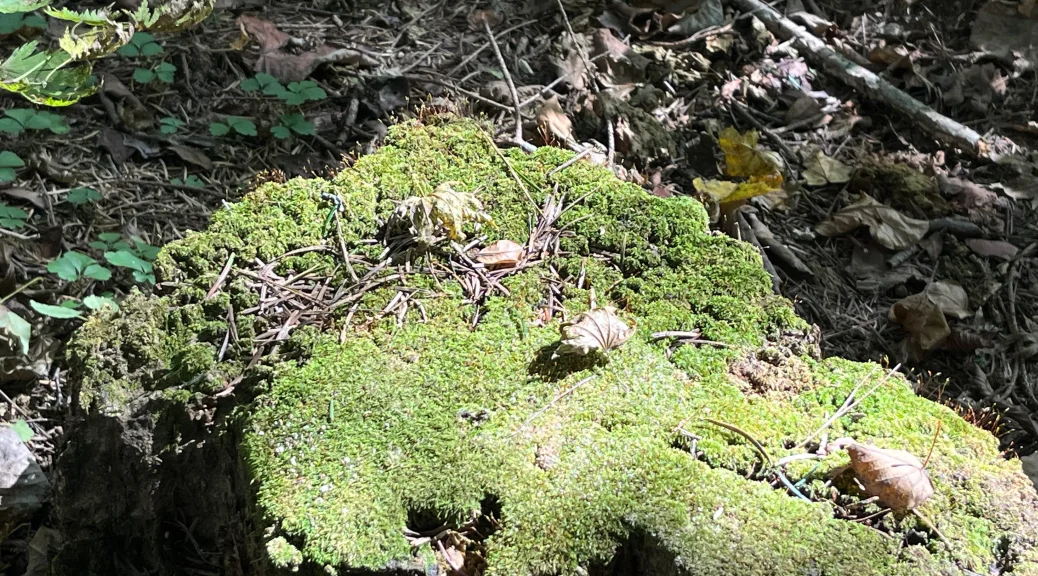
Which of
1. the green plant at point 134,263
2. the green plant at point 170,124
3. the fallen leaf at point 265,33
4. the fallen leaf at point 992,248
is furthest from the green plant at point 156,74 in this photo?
the fallen leaf at point 992,248

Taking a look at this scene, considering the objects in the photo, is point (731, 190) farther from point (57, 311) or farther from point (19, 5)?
point (57, 311)

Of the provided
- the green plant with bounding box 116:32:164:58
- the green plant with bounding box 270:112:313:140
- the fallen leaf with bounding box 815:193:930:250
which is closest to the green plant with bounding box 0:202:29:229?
the green plant with bounding box 116:32:164:58

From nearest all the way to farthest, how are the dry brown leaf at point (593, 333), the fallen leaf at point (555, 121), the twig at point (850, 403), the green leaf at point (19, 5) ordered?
1. the green leaf at point (19, 5)
2. the twig at point (850, 403)
3. the dry brown leaf at point (593, 333)
4. the fallen leaf at point (555, 121)

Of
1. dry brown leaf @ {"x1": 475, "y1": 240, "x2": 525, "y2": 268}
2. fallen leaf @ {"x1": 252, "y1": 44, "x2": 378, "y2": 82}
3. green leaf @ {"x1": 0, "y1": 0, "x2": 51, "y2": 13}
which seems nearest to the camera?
green leaf @ {"x1": 0, "y1": 0, "x2": 51, "y2": 13}

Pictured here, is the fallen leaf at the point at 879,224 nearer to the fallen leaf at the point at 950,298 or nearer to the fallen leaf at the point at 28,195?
the fallen leaf at the point at 950,298

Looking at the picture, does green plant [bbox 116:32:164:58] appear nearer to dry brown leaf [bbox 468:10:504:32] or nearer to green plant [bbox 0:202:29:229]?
green plant [bbox 0:202:29:229]

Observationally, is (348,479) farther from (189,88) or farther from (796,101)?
(796,101)

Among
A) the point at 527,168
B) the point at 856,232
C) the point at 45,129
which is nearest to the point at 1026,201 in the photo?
the point at 856,232

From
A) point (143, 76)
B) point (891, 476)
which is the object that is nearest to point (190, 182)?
point (143, 76)
